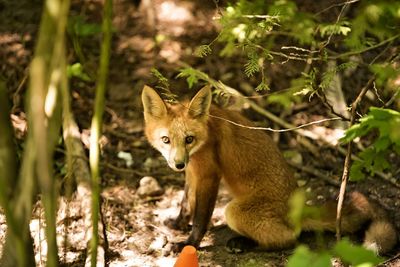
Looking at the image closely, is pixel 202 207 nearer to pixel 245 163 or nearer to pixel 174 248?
pixel 174 248

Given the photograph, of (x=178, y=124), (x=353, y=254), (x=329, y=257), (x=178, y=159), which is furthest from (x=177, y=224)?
(x=329, y=257)

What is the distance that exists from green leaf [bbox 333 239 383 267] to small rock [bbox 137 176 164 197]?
413cm

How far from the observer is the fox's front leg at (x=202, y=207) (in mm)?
5359

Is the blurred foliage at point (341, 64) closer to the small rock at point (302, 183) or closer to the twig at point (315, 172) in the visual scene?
the twig at point (315, 172)

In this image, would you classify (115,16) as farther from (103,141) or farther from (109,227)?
(109,227)

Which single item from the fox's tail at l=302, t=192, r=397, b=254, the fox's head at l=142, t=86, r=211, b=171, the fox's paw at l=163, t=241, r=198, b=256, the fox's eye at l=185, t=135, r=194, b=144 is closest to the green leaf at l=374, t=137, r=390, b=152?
the fox's tail at l=302, t=192, r=397, b=254

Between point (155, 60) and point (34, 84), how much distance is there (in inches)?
245

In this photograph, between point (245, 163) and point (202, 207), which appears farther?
point (245, 163)

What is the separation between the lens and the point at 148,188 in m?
6.41

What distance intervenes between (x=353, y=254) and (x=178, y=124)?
3.02 metres

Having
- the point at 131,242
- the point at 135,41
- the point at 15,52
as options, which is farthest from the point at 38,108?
the point at 135,41

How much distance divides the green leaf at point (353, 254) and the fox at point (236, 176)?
8.69ft

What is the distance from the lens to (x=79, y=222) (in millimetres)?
5531

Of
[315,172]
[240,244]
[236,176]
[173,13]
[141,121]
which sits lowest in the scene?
[240,244]
